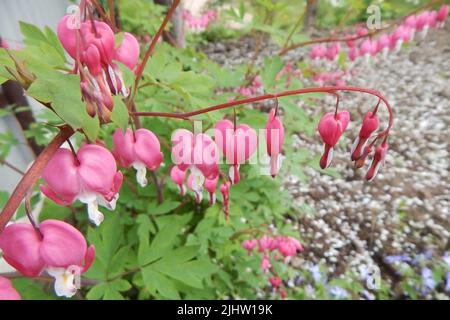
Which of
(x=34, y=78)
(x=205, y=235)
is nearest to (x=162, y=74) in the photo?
(x=34, y=78)

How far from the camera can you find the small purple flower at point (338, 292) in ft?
7.07

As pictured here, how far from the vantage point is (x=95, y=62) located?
1.65 ft

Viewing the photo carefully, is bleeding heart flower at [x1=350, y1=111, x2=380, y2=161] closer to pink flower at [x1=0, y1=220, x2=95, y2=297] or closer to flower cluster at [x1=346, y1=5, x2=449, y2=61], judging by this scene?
pink flower at [x1=0, y1=220, x2=95, y2=297]

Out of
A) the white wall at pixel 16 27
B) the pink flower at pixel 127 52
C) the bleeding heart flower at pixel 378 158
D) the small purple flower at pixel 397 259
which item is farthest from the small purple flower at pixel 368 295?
the white wall at pixel 16 27

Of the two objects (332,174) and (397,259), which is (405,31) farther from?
(397,259)

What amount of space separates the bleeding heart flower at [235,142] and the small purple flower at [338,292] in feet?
5.93

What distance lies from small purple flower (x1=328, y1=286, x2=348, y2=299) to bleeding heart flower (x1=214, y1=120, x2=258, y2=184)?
1807mm

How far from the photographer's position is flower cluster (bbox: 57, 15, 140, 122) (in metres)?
0.44

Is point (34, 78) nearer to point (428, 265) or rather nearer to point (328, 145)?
point (328, 145)

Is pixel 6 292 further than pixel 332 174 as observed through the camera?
No

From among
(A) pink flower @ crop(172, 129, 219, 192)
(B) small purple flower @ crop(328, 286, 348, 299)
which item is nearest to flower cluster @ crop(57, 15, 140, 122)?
(A) pink flower @ crop(172, 129, 219, 192)

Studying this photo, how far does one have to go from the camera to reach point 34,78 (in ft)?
1.55

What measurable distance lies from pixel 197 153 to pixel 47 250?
29cm

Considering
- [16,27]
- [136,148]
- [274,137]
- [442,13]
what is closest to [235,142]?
[274,137]
